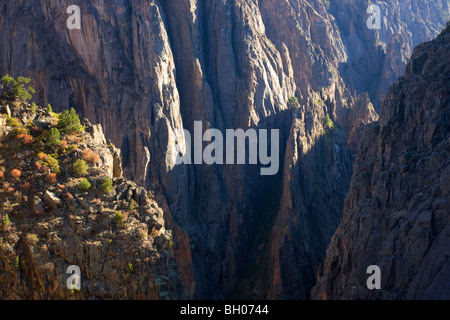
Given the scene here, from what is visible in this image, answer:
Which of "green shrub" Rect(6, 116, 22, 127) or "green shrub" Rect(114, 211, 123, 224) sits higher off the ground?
"green shrub" Rect(6, 116, 22, 127)

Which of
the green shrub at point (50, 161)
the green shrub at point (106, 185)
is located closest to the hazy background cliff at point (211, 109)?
the green shrub at point (106, 185)

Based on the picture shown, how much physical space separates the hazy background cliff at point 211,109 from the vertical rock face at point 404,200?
20.5 m

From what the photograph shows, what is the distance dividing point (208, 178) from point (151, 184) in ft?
37.4

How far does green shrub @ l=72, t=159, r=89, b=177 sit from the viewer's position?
1714 inches

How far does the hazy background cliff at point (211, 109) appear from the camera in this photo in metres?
74.7

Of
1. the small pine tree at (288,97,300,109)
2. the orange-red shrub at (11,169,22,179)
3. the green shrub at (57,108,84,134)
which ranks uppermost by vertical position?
the small pine tree at (288,97,300,109)

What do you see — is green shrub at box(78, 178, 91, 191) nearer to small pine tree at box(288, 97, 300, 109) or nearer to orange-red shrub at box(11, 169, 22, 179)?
orange-red shrub at box(11, 169, 22, 179)

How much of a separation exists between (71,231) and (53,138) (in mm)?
9056

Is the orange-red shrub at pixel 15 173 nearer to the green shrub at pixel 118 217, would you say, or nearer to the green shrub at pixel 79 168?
the green shrub at pixel 79 168

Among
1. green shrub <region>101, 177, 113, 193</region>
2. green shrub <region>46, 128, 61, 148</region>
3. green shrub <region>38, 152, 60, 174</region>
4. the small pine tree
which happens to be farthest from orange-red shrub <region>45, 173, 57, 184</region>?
the small pine tree

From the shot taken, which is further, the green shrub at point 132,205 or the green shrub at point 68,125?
the green shrub at point 68,125

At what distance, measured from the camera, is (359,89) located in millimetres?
117250

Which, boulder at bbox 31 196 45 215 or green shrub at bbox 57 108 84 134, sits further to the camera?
green shrub at bbox 57 108 84 134

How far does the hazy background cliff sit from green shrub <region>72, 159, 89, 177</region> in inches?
1167
